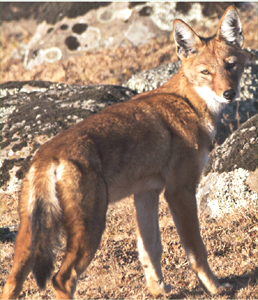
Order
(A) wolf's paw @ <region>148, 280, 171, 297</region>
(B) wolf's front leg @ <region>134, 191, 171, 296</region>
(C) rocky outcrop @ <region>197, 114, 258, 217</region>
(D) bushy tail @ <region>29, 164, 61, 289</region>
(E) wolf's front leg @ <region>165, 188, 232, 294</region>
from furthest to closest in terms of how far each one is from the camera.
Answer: (C) rocky outcrop @ <region>197, 114, 258, 217</region> → (B) wolf's front leg @ <region>134, 191, 171, 296</region> → (A) wolf's paw @ <region>148, 280, 171, 297</region> → (E) wolf's front leg @ <region>165, 188, 232, 294</region> → (D) bushy tail @ <region>29, 164, 61, 289</region>

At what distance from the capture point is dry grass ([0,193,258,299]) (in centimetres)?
461

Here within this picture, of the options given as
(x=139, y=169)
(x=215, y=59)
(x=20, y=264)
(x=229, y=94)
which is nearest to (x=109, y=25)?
(x=215, y=59)

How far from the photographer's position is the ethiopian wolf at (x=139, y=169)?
351 centimetres

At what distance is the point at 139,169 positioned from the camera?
13.6 feet

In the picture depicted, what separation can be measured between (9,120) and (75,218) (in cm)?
697

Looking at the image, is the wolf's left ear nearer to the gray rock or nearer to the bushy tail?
the bushy tail

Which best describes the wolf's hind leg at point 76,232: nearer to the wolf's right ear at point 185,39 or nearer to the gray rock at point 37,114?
the wolf's right ear at point 185,39

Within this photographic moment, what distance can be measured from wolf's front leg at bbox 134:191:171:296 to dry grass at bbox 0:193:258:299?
27cm

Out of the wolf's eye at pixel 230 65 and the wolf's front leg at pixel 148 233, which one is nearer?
the wolf's front leg at pixel 148 233

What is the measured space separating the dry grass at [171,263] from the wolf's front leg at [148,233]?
0.89ft

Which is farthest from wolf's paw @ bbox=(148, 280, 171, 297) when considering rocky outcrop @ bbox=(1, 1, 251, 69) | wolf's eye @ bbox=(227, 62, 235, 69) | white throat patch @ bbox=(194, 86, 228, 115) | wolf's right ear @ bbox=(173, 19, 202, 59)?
rocky outcrop @ bbox=(1, 1, 251, 69)

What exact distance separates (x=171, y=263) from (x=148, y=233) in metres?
0.78

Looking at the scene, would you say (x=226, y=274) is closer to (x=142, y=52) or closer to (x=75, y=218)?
(x=75, y=218)

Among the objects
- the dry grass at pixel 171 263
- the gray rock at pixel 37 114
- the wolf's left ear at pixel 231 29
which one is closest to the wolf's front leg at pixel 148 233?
the dry grass at pixel 171 263
